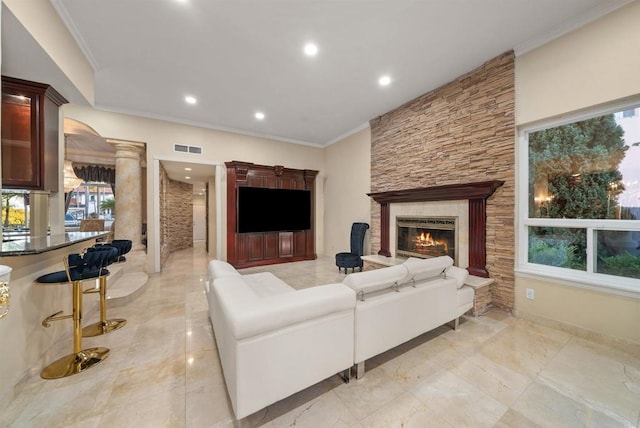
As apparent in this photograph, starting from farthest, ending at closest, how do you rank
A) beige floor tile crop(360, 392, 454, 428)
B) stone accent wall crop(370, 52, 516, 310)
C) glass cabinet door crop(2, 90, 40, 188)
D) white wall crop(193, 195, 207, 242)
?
white wall crop(193, 195, 207, 242) < stone accent wall crop(370, 52, 516, 310) < glass cabinet door crop(2, 90, 40, 188) < beige floor tile crop(360, 392, 454, 428)

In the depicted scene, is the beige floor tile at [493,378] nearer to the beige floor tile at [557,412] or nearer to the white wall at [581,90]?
the beige floor tile at [557,412]

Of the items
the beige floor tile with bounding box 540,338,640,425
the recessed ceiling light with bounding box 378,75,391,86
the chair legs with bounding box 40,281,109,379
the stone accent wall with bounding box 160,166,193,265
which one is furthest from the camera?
the stone accent wall with bounding box 160,166,193,265

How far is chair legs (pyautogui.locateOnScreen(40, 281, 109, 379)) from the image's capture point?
1.83 m

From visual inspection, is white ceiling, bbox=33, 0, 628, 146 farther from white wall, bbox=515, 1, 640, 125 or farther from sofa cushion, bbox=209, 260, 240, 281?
sofa cushion, bbox=209, 260, 240, 281

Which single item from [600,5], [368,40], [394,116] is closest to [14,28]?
[368,40]

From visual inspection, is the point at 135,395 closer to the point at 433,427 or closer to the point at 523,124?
the point at 433,427

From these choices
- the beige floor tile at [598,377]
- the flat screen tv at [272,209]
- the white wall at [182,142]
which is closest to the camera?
the beige floor tile at [598,377]

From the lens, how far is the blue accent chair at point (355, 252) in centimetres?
463

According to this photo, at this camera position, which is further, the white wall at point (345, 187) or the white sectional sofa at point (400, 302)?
the white wall at point (345, 187)

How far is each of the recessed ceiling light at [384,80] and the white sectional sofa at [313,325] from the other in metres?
2.70

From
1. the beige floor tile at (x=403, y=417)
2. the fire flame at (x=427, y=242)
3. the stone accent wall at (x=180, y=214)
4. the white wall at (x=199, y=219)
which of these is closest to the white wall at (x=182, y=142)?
the stone accent wall at (x=180, y=214)

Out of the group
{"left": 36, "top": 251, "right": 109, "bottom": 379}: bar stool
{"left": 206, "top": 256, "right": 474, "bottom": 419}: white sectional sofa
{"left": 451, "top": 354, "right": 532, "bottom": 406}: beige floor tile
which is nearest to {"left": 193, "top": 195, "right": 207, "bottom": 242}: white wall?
{"left": 36, "top": 251, "right": 109, "bottom": 379}: bar stool

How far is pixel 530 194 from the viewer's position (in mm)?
2820

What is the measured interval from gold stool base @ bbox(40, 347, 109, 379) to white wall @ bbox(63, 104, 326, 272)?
292 centimetres
